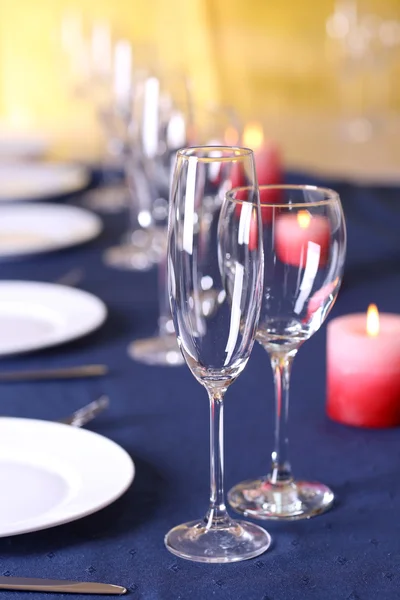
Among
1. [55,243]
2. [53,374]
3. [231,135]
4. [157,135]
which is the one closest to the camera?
[53,374]

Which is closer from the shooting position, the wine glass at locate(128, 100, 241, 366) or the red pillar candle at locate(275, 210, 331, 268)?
the red pillar candle at locate(275, 210, 331, 268)

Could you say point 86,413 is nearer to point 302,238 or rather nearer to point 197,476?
point 197,476

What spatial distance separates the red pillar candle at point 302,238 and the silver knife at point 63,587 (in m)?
0.28

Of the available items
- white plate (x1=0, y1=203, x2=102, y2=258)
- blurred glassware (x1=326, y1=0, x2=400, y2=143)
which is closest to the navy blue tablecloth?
white plate (x1=0, y1=203, x2=102, y2=258)

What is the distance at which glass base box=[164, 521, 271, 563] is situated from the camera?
710mm

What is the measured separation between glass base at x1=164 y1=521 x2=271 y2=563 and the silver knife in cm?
7

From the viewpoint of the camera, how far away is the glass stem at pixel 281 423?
82 centimetres

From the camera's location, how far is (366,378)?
99 cm

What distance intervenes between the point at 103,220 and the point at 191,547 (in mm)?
1349

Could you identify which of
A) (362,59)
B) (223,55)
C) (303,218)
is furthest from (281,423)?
(223,55)

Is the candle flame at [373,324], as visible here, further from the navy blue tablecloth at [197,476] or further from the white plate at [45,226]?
the white plate at [45,226]

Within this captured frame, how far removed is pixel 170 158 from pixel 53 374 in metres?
0.34

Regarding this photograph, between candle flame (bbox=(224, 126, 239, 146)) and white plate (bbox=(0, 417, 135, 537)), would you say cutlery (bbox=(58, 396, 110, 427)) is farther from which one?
candle flame (bbox=(224, 126, 239, 146))

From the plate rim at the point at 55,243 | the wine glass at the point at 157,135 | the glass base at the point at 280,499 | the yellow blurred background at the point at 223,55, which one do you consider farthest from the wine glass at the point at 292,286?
the yellow blurred background at the point at 223,55
